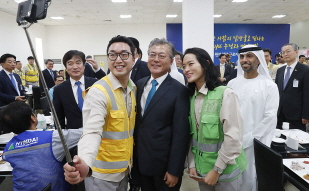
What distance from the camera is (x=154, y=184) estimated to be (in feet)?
5.46

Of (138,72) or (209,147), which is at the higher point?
Answer: (138,72)

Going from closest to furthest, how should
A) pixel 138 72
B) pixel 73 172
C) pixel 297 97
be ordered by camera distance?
pixel 73 172 < pixel 138 72 < pixel 297 97

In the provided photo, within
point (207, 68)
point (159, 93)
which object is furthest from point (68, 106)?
point (207, 68)

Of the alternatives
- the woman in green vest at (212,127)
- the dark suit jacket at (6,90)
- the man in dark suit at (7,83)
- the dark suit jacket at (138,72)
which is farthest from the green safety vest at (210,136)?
the dark suit jacket at (6,90)

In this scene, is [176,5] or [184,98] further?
[176,5]

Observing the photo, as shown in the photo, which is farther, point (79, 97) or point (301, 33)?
point (301, 33)

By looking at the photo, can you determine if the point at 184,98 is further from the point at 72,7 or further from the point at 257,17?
the point at 257,17

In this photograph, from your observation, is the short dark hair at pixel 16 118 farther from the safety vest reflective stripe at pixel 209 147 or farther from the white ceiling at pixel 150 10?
the white ceiling at pixel 150 10

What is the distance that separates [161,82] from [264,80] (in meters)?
1.22

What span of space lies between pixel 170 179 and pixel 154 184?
191mm

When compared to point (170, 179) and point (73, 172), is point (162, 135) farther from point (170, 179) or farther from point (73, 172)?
point (73, 172)

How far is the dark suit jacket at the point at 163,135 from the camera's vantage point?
1525 millimetres

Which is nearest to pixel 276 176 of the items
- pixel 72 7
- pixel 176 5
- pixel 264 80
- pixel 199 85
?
pixel 199 85

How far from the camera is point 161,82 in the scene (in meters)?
1.66
